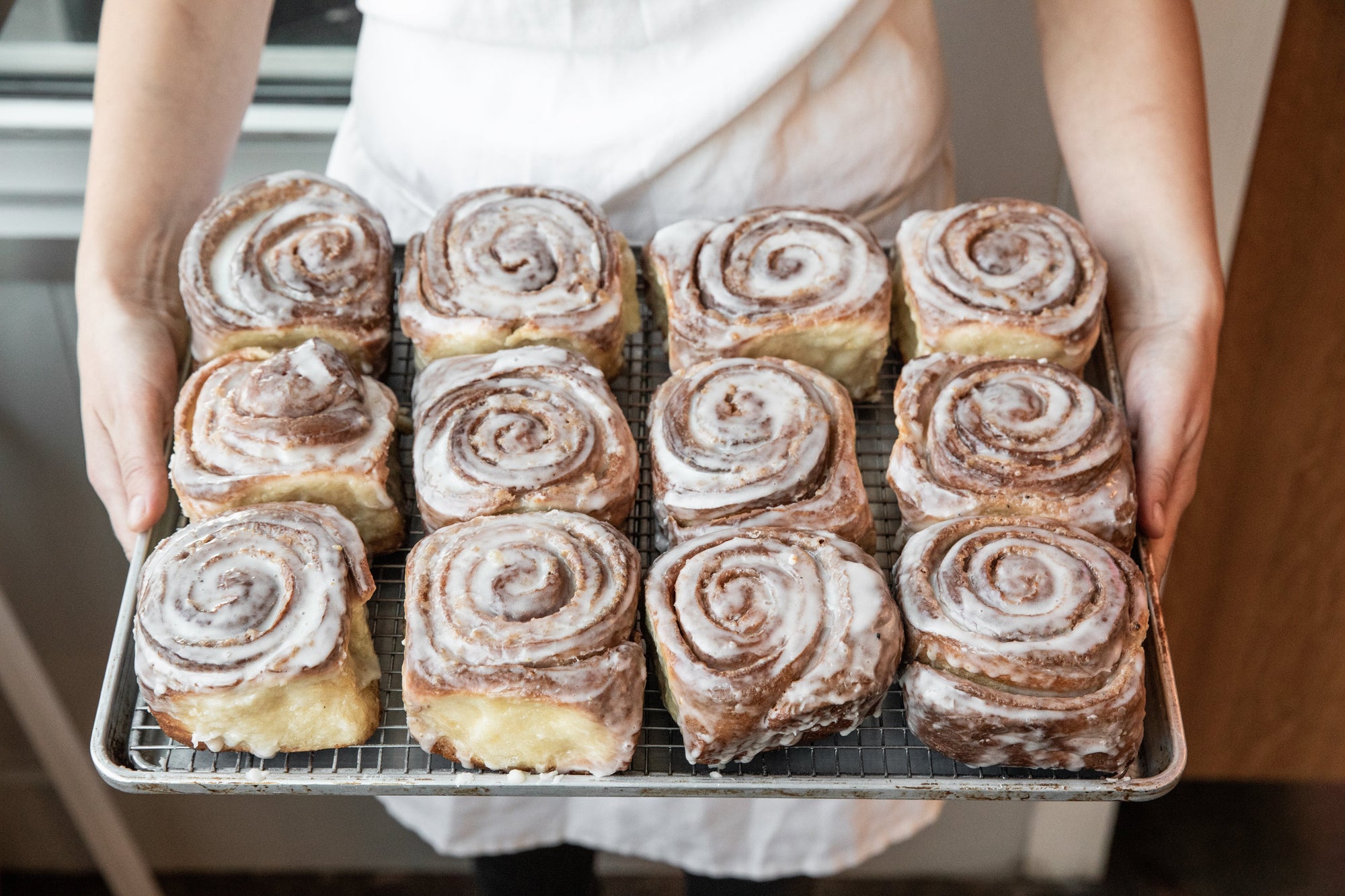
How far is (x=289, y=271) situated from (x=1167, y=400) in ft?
4.67

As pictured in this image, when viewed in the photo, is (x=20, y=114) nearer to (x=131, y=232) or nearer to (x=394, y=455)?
(x=131, y=232)

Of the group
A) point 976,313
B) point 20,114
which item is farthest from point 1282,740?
point 20,114

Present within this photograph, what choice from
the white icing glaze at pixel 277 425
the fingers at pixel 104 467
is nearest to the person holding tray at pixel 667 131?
the fingers at pixel 104 467

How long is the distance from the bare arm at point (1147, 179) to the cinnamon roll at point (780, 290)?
443mm

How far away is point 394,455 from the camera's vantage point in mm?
1982

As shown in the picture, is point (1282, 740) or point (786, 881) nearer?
point (786, 881)

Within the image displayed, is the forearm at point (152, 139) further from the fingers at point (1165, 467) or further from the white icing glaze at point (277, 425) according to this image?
the fingers at point (1165, 467)

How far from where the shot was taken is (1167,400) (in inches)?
78.8

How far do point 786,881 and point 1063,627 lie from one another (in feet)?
5.62

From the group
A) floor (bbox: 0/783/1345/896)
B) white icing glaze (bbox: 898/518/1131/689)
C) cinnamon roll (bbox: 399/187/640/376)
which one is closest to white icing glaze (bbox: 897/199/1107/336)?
white icing glaze (bbox: 898/518/1131/689)

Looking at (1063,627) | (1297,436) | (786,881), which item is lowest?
(786,881)

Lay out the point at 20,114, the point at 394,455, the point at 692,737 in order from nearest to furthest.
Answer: the point at 692,737 < the point at 394,455 < the point at 20,114

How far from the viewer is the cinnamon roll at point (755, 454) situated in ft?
6.04

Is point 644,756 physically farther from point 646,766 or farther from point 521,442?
point 521,442
